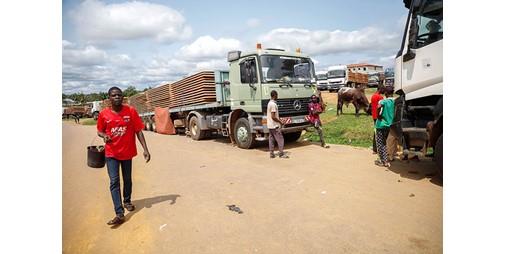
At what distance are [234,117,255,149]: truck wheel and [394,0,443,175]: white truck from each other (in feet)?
14.4

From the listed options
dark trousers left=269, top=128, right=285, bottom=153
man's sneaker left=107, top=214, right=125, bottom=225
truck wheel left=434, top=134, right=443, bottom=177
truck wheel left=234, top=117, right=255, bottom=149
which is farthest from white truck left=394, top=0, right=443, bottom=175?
truck wheel left=234, top=117, right=255, bottom=149

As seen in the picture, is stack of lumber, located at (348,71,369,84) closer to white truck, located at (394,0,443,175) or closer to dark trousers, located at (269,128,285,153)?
dark trousers, located at (269,128,285,153)

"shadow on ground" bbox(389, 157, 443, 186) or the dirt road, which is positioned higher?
"shadow on ground" bbox(389, 157, 443, 186)

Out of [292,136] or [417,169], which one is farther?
[292,136]

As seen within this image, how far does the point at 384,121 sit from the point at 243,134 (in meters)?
4.18

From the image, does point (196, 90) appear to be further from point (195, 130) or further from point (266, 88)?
point (266, 88)

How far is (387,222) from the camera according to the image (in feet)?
11.3

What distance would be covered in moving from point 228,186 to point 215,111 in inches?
244

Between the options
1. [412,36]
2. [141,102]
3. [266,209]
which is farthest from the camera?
[141,102]

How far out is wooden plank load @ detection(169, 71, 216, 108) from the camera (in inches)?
420

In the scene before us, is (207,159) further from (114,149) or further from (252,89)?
(114,149)

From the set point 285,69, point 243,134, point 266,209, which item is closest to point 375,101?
point 285,69

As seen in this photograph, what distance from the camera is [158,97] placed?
15164mm

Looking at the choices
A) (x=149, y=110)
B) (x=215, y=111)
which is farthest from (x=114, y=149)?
(x=149, y=110)
